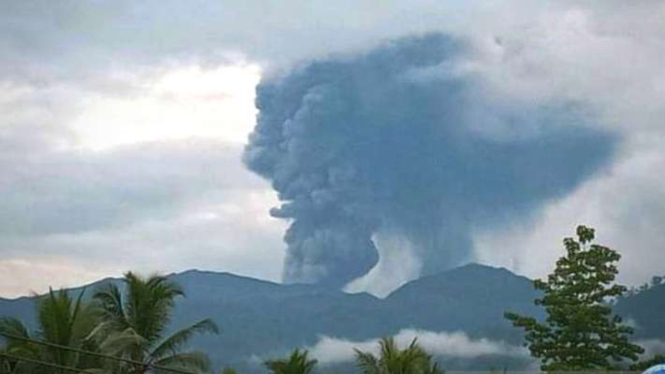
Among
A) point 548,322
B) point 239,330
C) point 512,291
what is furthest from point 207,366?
point 512,291

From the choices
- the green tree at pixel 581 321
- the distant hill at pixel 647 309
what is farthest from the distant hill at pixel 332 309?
the green tree at pixel 581 321

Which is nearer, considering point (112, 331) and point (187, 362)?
point (187, 362)

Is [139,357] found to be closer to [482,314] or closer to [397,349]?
[397,349]

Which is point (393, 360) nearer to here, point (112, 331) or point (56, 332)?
point (112, 331)

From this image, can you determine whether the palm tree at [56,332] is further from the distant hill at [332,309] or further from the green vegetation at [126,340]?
the distant hill at [332,309]

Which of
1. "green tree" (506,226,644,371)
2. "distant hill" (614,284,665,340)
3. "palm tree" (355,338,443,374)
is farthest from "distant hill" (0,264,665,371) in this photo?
"palm tree" (355,338,443,374)

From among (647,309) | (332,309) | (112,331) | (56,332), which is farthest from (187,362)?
(332,309)
